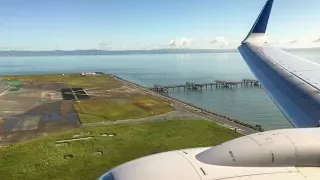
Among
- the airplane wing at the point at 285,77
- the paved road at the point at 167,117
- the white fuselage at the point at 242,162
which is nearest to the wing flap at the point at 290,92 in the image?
the airplane wing at the point at 285,77

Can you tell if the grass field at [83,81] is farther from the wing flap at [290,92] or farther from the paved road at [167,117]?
the wing flap at [290,92]

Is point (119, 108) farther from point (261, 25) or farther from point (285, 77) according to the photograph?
point (285, 77)

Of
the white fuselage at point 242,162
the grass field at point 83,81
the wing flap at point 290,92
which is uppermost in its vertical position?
the wing flap at point 290,92

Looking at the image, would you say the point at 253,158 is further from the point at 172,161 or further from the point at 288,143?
the point at 172,161

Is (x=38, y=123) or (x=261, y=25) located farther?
(x=38, y=123)

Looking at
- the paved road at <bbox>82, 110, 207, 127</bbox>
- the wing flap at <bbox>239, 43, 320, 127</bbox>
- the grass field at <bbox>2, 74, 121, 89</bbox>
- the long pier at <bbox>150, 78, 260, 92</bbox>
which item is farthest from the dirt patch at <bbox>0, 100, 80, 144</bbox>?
the long pier at <bbox>150, 78, 260, 92</bbox>

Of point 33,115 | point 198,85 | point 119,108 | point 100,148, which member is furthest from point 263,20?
point 198,85

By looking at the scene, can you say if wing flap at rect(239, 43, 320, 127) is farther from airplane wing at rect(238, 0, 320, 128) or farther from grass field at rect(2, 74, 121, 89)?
grass field at rect(2, 74, 121, 89)
